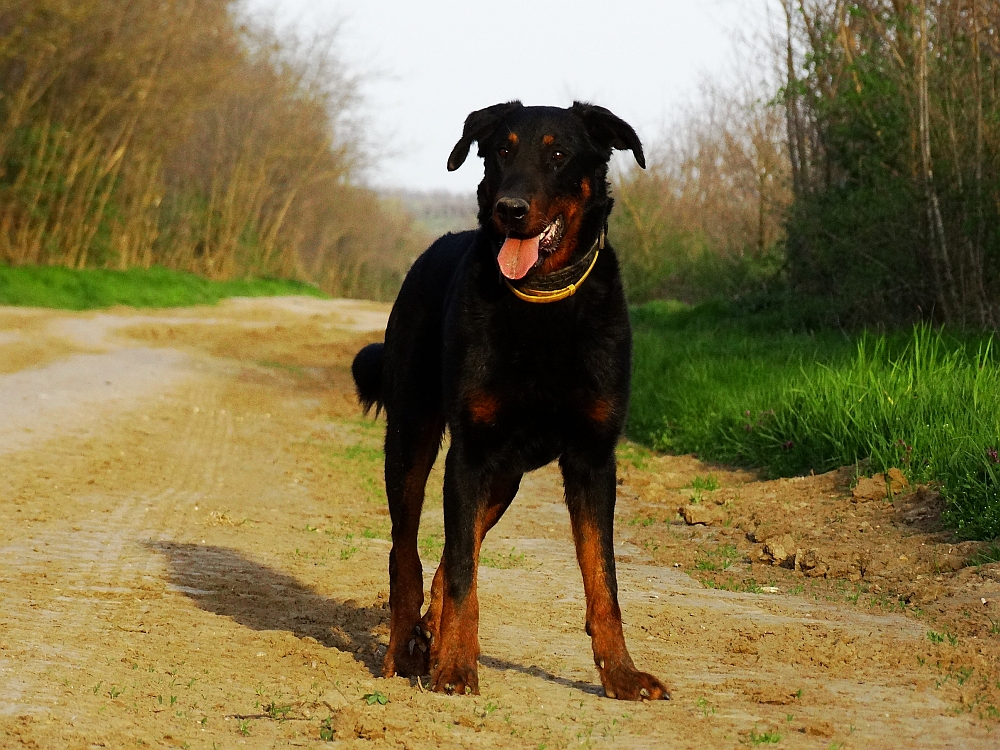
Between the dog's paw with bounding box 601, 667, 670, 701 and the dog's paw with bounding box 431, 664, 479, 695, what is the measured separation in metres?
0.41

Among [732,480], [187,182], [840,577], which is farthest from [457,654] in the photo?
[187,182]

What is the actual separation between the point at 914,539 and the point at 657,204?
23.4m

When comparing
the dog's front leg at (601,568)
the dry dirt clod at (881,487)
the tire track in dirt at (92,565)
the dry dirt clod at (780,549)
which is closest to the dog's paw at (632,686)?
the dog's front leg at (601,568)

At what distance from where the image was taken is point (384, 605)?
5016 millimetres

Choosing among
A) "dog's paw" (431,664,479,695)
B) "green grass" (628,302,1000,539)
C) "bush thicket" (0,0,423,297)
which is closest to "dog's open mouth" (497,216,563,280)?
"dog's paw" (431,664,479,695)

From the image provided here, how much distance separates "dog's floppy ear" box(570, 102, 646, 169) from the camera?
4.34 m

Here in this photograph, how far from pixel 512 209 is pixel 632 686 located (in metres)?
1.54

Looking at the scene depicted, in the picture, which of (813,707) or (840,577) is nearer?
(813,707)

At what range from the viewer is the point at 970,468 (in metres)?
6.46

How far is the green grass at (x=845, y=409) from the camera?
6.71 metres

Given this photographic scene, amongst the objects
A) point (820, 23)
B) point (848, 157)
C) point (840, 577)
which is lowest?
point (840, 577)

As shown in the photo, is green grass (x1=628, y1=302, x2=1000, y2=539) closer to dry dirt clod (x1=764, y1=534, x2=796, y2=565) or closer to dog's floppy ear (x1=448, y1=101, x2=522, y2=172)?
dry dirt clod (x1=764, y1=534, x2=796, y2=565)

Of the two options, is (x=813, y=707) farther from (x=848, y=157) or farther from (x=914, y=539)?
(x=848, y=157)

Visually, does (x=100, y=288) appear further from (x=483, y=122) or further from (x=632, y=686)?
(x=632, y=686)
